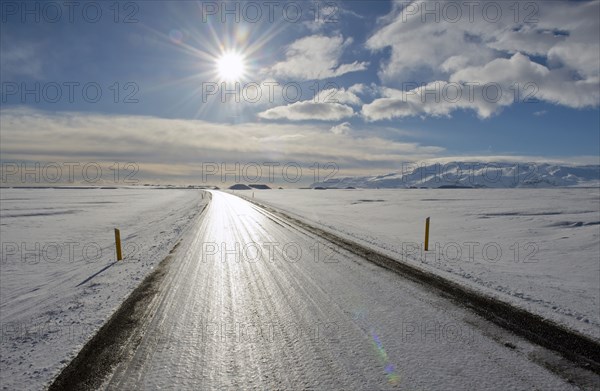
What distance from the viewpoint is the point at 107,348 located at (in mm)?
4367

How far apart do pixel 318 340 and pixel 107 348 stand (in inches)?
112

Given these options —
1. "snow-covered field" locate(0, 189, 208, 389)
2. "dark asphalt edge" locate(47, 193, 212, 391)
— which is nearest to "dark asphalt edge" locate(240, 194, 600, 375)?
"dark asphalt edge" locate(47, 193, 212, 391)

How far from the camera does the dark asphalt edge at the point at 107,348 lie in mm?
3674

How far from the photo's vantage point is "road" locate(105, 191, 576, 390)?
140 inches

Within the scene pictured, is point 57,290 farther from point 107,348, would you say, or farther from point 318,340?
point 318,340

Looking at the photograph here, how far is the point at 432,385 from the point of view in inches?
136

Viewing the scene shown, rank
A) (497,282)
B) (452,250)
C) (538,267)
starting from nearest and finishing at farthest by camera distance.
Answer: (497,282) → (538,267) → (452,250)

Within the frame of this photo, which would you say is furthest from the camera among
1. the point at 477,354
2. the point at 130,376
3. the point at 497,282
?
the point at 497,282

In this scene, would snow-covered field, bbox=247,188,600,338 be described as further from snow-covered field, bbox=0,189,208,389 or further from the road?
snow-covered field, bbox=0,189,208,389

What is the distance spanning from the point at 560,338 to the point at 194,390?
16.0ft

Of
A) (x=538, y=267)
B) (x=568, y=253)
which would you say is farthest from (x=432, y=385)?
(x=568, y=253)

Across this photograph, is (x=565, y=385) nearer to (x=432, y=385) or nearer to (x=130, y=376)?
(x=432, y=385)

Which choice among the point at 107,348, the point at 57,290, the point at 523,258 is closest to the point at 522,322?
the point at 107,348

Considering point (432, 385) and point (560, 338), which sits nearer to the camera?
point (432, 385)
